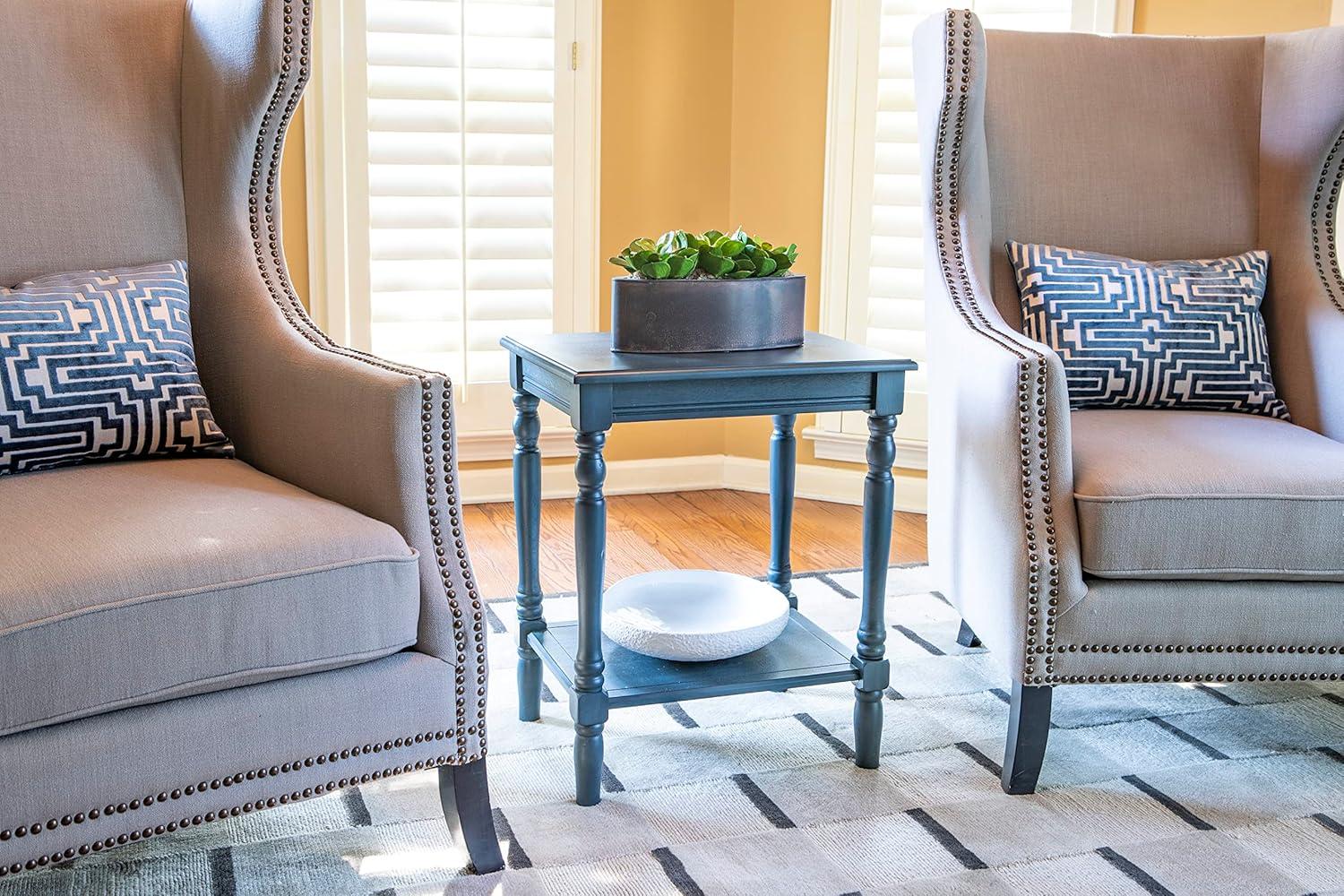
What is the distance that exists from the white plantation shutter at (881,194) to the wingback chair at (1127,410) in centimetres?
84

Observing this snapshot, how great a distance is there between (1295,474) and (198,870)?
60.0 inches

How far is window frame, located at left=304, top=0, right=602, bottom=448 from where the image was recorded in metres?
3.08

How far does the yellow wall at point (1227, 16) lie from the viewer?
2.92m

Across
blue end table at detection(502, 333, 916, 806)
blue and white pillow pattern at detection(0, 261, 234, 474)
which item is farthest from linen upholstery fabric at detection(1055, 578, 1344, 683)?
blue and white pillow pattern at detection(0, 261, 234, 474)

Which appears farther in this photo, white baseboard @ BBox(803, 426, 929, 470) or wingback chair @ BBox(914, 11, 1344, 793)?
white baseboard @ BBox(803, 426, 929, 470)

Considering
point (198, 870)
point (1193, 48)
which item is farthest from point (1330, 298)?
point (198, 870)

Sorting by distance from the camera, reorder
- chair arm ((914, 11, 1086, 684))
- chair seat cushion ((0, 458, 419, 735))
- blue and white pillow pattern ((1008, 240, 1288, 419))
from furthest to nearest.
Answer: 1. blue and white pillow pattern ((1008, 240, 1288, 419))
2. chair arm ((914, 11, 1086, 684))
3. chair seat cushion ((0, 458, 419, 735))

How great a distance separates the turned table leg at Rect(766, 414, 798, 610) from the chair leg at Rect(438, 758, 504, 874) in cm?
70

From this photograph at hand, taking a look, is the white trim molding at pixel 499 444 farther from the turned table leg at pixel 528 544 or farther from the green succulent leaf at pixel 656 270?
the green succulent leaf at pixel 656 270

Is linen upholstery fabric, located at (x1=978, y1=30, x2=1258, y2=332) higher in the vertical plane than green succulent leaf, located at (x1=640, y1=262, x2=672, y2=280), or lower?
higher

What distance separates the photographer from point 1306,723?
212 cm

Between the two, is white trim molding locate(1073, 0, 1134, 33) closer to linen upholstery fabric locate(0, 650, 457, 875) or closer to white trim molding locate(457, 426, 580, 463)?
white trim molding locate(457, 426, 580, 463)

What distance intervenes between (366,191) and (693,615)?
1.66 metres

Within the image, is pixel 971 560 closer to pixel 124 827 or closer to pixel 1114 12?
pixel 124 827
